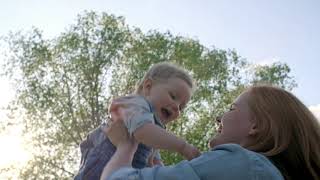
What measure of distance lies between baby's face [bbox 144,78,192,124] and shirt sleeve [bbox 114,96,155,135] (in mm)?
205

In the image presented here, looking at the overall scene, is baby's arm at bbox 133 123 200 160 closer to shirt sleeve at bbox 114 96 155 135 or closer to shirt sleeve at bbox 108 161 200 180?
shirt sleeve at bbox 114 96 155 135

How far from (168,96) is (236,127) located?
1.13m

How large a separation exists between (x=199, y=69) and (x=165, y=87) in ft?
67.7

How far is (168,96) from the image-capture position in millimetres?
3516

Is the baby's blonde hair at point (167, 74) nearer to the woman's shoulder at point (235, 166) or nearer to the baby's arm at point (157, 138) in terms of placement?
the baby's arm at point (157, 138)

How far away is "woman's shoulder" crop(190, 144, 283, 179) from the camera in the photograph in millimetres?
2043

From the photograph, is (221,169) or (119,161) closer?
(221,169)

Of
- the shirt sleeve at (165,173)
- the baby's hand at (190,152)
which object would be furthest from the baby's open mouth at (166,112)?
the shirt sleeve at (165,173)

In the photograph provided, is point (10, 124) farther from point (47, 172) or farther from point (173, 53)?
point (173, 53)

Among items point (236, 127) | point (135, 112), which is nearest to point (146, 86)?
point (135, 112)

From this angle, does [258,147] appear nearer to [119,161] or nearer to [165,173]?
[165,173]

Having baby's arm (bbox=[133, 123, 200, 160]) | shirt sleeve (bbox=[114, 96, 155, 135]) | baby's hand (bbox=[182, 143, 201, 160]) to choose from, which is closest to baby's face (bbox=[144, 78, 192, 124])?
shirt sleeve (bbox=[114, 96, 155, 135])

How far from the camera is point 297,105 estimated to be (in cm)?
239

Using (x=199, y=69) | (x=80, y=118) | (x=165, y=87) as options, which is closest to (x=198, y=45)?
(x=199, y=69)
